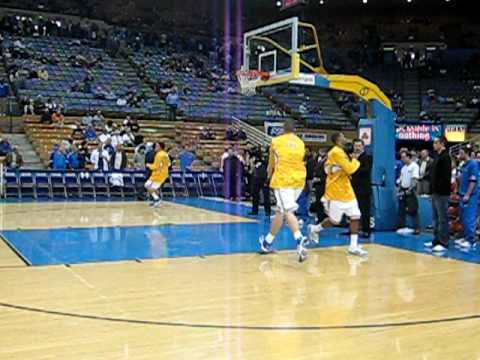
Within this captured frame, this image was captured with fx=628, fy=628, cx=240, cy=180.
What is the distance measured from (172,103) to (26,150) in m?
7.33

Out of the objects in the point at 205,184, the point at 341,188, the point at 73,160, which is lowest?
the point at 205,184

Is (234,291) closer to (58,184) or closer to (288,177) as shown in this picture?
(288,177)

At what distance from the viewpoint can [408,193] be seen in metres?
11.5

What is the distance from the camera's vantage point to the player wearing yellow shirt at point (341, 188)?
8539 mm

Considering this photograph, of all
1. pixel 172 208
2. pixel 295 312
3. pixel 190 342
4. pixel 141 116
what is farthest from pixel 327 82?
pixel 141 116

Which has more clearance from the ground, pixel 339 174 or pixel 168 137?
pixel 168 137

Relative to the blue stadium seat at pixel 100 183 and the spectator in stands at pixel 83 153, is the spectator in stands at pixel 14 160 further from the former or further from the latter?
the blue stadium seat at pixel 100 183

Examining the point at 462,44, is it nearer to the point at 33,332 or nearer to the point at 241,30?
the point at 241,30

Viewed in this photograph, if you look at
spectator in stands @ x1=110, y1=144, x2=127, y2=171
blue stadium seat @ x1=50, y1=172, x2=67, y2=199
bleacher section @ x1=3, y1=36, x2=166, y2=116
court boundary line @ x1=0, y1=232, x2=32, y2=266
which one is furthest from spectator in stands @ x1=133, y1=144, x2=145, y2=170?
court boundary line @ x1=0, y1=232, x2=32, y2=266

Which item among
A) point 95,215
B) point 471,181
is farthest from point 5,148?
point 471,181

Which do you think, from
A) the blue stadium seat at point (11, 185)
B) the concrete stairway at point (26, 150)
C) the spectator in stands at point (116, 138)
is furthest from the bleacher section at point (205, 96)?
the blue stadium seat at point (11, 185)

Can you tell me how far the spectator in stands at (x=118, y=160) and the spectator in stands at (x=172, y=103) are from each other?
579 cm

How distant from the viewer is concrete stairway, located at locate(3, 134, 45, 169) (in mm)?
19858

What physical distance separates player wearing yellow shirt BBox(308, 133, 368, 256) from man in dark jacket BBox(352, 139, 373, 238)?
6.14 ft
